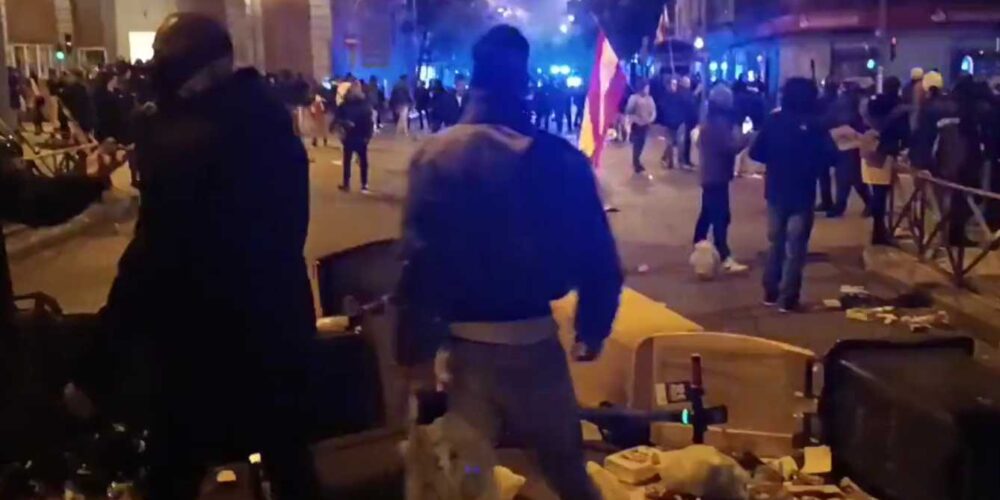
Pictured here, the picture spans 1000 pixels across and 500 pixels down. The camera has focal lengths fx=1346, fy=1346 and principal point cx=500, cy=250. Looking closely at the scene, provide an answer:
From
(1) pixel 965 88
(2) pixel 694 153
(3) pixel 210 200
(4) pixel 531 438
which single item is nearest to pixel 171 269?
(3) pixel 210 200

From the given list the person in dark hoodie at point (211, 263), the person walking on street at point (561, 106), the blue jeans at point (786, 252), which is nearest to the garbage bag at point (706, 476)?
the person in dark hoodie at point (211, 263)

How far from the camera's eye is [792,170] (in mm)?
10344

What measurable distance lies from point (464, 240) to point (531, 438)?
613mm

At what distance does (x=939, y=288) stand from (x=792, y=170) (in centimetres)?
200

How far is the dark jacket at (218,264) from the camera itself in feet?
12.1

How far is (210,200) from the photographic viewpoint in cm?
371

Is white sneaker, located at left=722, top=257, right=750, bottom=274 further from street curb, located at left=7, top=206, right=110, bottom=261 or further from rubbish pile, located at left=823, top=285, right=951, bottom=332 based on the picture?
street curb, located at left=7, top=206, right=110, bottom=261

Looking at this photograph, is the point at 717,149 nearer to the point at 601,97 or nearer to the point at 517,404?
the point at 601,97

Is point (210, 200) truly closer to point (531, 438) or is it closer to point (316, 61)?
point (531, 438)

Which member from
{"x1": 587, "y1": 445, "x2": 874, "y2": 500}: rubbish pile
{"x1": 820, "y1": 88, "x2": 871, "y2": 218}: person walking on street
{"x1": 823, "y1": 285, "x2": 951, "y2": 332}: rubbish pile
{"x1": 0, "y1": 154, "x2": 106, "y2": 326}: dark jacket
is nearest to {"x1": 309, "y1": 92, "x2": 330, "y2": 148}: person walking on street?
{"x1": 820, "y1": 88, "x2": 871, "y2": 218}: person walking on street

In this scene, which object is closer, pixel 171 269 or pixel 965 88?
pixel 171 269

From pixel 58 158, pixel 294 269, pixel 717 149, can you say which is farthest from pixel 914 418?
pixel 58 158

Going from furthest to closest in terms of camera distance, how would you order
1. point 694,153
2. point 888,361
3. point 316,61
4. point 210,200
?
1. point 316,61
2. point 694,153
3. point 888,361
4. point 210,200

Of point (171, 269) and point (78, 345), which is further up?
point (171, 269)
